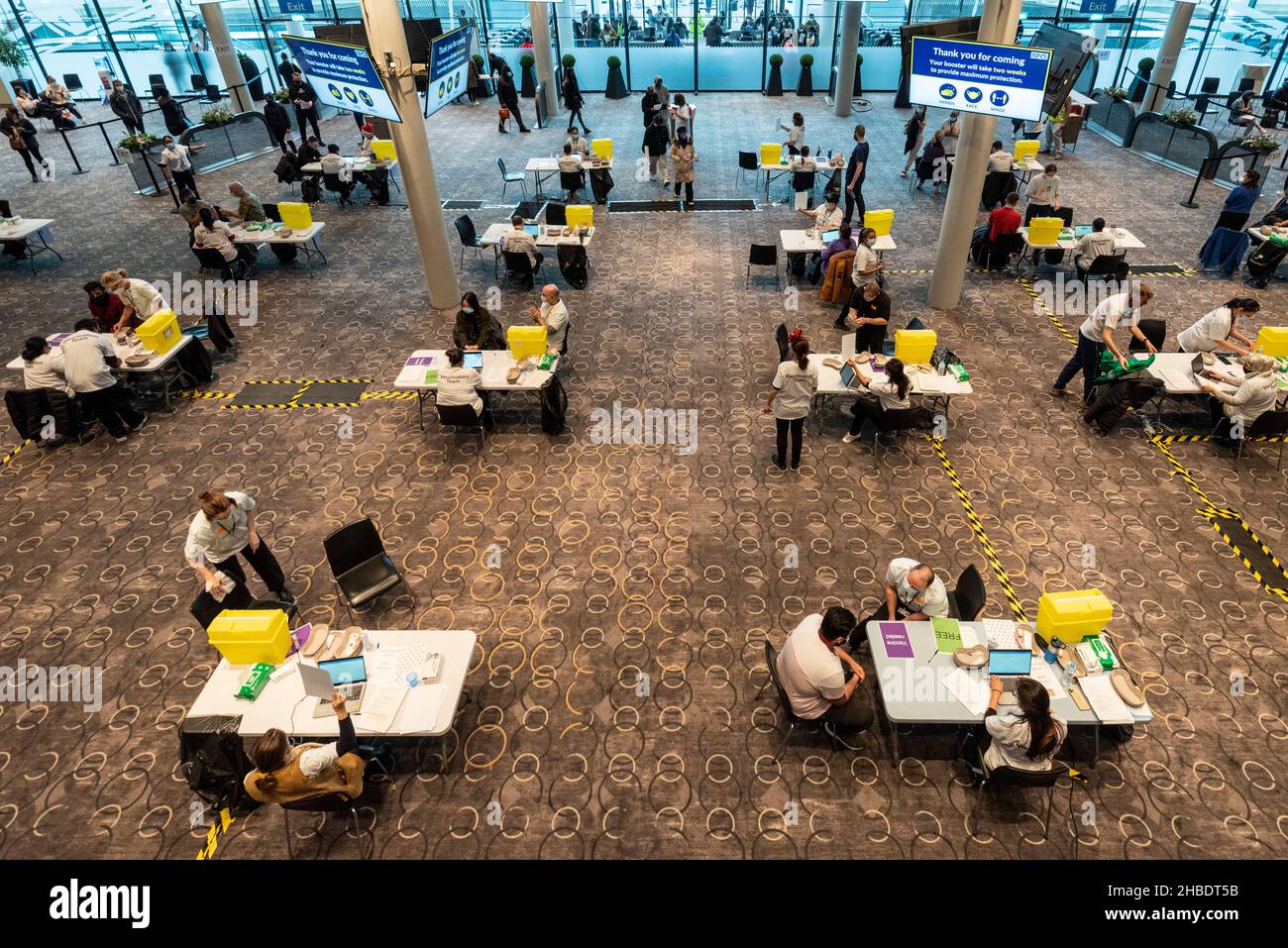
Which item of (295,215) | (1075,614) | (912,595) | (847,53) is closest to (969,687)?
(912,595)

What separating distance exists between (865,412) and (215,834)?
267 inches

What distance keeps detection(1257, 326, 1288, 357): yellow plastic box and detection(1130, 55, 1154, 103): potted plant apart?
1620 centimetres

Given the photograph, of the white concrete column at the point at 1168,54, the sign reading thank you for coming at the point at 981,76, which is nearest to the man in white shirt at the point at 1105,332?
the sign reading thank you for coming at the point at 981,76

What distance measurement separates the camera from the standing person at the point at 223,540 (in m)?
5.48

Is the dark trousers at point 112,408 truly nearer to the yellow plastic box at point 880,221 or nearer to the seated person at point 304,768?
the seated person at point 304,768

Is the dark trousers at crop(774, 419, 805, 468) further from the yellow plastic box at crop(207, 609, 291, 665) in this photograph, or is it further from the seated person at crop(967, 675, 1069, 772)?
the yellow plastic box at crop(207, 609, 291, 665)

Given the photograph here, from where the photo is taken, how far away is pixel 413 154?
980cm

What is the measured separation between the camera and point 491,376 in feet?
26.6

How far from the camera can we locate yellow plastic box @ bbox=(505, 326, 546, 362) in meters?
8.15

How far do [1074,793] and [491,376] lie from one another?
21.6 ft

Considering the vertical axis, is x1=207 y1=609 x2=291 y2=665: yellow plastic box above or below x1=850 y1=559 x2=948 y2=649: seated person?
above

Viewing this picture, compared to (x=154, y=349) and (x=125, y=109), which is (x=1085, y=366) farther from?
(x=125, y=109)

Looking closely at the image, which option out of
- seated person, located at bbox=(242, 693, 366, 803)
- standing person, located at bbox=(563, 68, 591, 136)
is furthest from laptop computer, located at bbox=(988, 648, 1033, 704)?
standing person, located at bbox=(563, 68, 591, 136)

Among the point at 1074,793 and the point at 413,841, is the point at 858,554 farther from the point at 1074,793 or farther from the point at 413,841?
the point at 413,841
